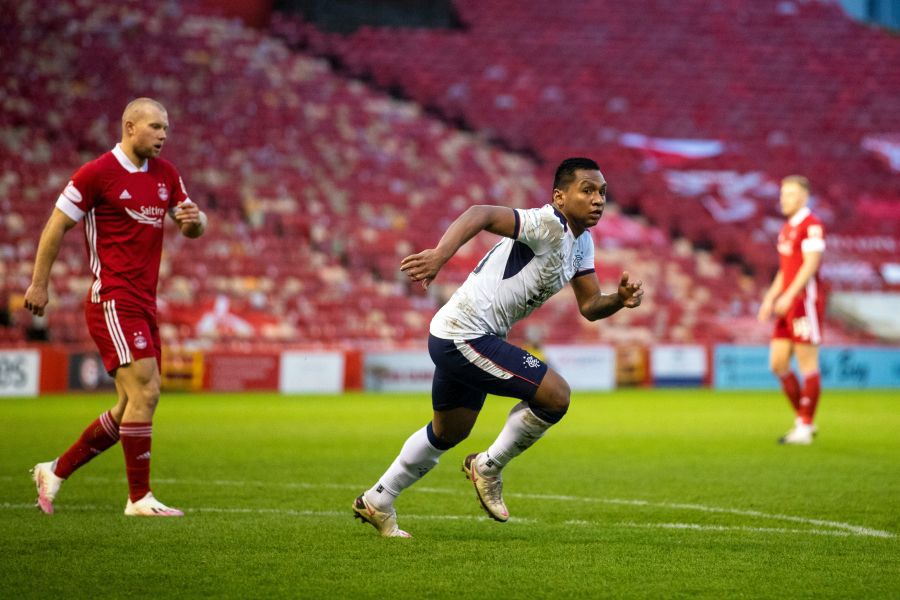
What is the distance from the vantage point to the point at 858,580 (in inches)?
209

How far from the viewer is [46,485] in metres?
7.29

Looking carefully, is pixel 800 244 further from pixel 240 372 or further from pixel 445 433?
pixel 240 372

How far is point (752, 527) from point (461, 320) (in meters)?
2.20

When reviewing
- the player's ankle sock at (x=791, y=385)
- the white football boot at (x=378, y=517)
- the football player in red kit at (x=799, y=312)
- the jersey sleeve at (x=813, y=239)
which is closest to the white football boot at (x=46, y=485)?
the white football boot at (x=378, y=517)

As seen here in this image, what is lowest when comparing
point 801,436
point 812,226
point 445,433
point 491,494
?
point 801,436

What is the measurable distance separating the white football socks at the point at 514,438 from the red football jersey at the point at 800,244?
21.8 feet

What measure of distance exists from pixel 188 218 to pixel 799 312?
7283 millimetres

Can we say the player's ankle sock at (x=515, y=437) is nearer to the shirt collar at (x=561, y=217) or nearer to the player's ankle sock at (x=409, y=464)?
the player's ankle sock at (x=409, y=464)

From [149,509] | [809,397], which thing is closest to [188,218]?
[149,509]

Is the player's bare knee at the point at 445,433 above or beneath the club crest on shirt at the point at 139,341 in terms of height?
beneath

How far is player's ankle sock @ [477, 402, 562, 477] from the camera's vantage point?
6348 millimetres

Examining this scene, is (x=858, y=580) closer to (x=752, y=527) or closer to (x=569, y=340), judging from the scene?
(x=752, y=527)

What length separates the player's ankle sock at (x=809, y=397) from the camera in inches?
485

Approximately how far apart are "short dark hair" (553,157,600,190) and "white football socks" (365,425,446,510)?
1505mm
